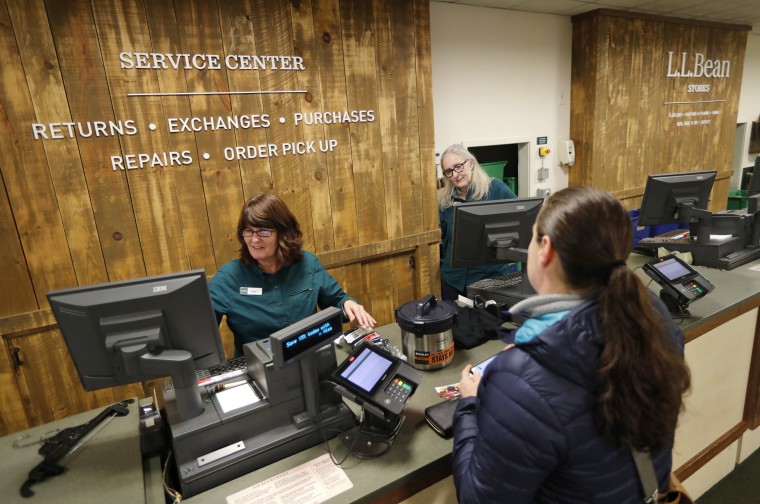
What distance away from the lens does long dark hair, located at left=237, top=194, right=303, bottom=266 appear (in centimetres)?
188

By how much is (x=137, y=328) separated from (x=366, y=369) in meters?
0.66

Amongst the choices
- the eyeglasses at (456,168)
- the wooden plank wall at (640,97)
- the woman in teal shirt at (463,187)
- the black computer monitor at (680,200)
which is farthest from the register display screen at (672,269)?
the wooden plank wall at (640,97)

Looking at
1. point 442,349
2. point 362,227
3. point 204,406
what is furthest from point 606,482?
point 362,227

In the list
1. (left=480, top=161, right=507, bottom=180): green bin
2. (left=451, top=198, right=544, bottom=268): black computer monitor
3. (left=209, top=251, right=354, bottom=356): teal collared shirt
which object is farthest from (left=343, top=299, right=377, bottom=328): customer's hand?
(left=480, top=161, right=507, bottom=180): green bin

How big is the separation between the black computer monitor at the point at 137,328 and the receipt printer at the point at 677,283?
1.89 m

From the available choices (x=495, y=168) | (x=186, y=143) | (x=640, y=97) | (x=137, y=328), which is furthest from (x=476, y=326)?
(x=640, y=97)

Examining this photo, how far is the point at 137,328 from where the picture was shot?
3.91 ft

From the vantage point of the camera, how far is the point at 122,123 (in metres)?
2.30

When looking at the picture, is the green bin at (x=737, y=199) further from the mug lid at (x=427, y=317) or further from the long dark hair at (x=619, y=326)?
the long dark hair at (x=619, y=326)

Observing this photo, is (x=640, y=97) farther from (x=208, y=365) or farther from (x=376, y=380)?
(x=208, y=365)

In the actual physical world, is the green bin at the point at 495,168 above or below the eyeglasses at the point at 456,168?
below

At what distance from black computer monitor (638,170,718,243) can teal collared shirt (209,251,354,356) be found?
2160 mm

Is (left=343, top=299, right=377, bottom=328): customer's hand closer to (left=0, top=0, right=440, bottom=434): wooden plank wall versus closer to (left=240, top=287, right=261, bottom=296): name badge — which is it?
(left=240, top=287, right=261, bottom=296): name badge

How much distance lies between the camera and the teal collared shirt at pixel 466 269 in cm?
265
